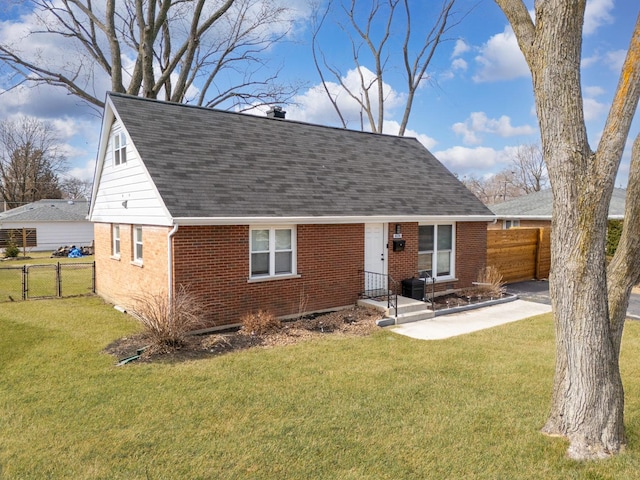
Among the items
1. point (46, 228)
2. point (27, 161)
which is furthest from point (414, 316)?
point (27, 161)

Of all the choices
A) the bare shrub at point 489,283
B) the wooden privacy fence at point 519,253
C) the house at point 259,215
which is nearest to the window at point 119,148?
the house at point 259,215

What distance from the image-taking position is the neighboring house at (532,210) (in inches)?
832

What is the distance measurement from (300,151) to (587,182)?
9.20 meters

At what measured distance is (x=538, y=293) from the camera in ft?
45.5

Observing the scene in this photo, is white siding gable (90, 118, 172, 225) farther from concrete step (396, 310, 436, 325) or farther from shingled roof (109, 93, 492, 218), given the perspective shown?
concrete step (396, 310, 436, 325)

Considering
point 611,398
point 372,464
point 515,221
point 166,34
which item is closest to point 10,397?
point 372,464

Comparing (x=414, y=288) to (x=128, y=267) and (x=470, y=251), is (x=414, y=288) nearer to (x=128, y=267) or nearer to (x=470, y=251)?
(x=470, y=251)

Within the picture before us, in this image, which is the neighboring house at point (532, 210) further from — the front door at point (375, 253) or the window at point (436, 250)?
the front door at point (375, 253)

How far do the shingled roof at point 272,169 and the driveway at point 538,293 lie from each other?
117 inches

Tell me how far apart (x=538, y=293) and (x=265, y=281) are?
375 inches

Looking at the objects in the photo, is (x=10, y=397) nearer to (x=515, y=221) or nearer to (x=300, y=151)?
(x=300, y=151)

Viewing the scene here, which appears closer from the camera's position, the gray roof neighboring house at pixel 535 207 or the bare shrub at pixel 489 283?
the bare shrub at pixel 489 283

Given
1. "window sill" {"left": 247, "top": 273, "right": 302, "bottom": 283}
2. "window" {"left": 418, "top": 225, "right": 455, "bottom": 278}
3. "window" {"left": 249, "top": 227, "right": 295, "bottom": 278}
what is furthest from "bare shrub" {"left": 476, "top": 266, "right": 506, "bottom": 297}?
"window" {"left": 249, "top": 227, "right": 295, "bottom": 278}

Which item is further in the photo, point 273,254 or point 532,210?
point 532,210
